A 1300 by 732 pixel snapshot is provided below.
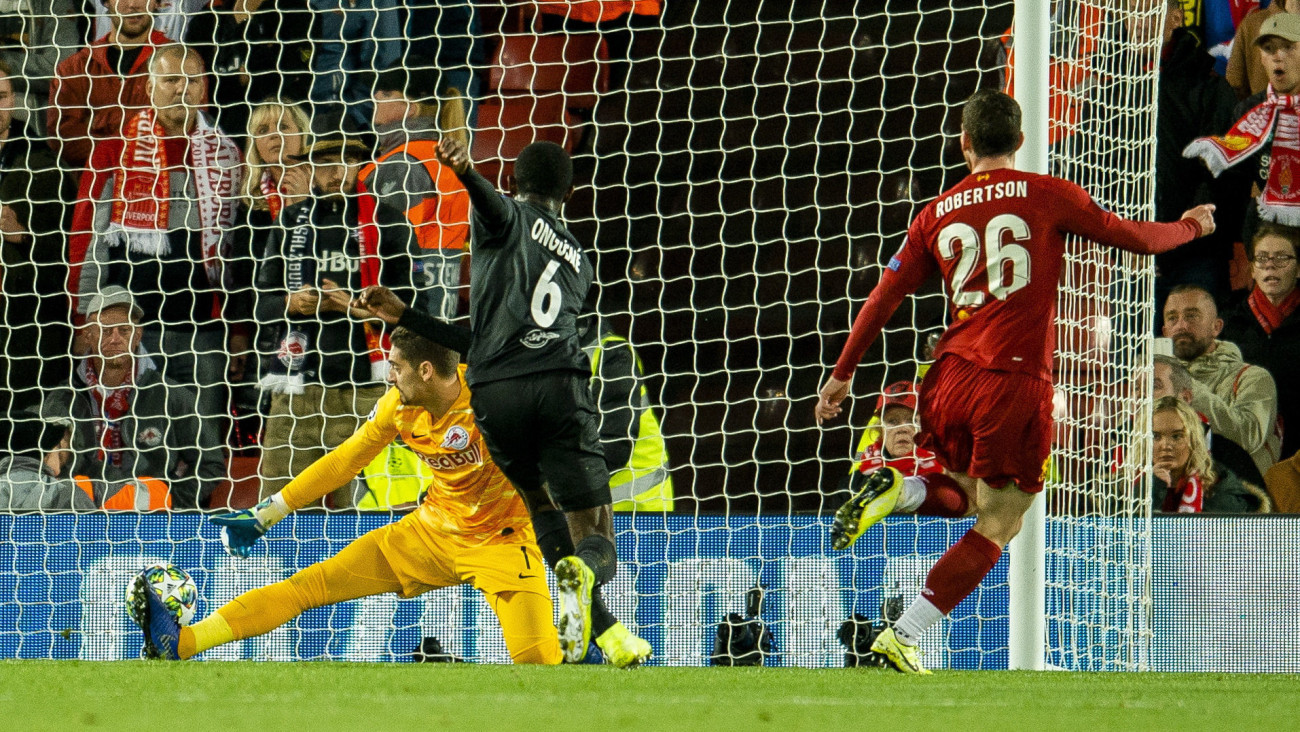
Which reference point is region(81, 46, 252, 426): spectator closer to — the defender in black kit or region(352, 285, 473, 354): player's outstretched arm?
region(352, 285, 473, 354): player's outstretched arm

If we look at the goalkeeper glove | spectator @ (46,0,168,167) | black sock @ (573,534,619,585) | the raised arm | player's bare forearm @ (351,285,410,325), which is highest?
spectator @ (46,0,168,167)

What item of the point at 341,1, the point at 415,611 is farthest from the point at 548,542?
the point at 341,1

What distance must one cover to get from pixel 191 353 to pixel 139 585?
207 centimetres

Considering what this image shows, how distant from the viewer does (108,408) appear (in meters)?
6.71

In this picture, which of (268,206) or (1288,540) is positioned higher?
(268,206)

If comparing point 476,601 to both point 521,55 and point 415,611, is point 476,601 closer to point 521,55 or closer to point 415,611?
point 415,611

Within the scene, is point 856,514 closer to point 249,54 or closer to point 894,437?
point 894,437

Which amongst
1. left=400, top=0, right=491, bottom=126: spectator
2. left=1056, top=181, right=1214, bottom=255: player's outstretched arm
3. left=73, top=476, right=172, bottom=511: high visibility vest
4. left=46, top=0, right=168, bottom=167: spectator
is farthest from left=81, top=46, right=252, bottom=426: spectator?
left=1056, top=181, right=1214, bottom=255: player's outstretched arm

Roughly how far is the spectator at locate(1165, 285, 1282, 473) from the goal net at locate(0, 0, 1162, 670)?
0.87 metres

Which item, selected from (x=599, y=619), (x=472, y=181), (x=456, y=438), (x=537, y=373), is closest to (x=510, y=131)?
(x=456, y=438)

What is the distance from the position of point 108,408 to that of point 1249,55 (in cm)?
550

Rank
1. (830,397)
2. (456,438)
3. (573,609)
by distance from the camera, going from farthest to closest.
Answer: (456,438)
(830,397)
(573,609)

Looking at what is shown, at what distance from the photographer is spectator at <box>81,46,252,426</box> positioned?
22.0 feet

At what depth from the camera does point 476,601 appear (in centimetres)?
588
